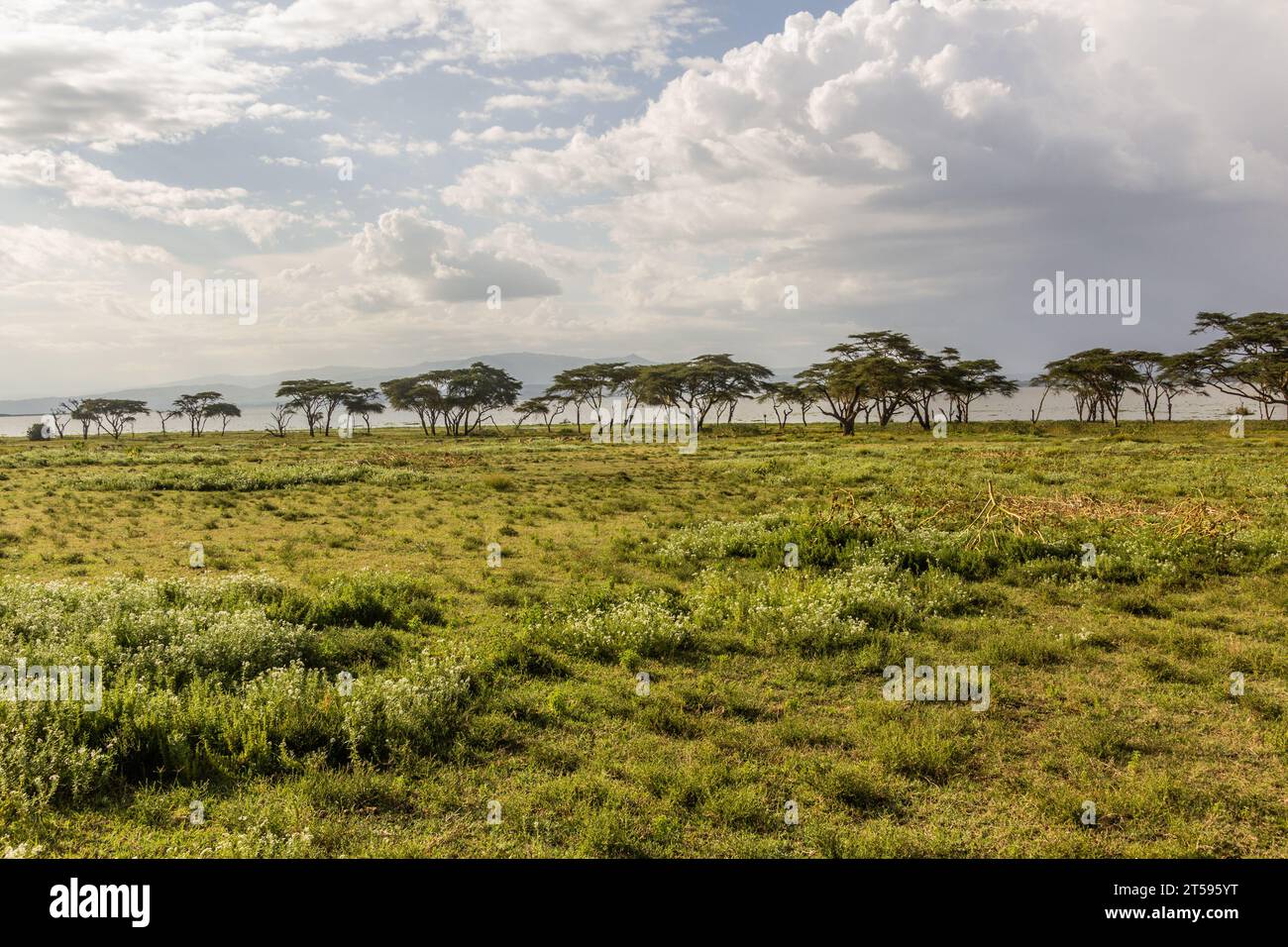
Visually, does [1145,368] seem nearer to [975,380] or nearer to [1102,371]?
[1102,371]

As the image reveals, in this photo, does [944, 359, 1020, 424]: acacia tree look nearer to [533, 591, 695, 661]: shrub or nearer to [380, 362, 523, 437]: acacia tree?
[380, 362, 523, 437]: acacia tree

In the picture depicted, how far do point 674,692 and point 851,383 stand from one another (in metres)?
69.5

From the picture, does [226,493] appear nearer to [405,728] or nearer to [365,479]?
[365,479]

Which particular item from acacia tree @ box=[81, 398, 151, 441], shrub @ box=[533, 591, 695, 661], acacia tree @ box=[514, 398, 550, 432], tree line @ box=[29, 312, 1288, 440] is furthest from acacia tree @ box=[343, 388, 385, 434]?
shrub @ box=[533, 591, 695, 661]

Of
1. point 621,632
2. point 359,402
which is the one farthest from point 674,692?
point 359,402

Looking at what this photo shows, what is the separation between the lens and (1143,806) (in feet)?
17.6

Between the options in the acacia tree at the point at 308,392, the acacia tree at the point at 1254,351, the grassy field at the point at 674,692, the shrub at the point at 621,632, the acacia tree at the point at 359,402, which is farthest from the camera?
the acacia tree at the point at 359,402

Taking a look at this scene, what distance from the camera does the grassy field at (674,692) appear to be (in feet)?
17.2

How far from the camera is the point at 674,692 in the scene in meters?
7.79

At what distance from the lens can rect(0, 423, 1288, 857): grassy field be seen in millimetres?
5250

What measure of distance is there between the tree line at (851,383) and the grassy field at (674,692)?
6155 centimetres

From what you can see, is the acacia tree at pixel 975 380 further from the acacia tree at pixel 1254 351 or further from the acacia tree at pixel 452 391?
the acacia tree at pixel 452 391

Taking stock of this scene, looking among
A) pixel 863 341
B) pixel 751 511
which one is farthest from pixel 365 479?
pixel 863 341

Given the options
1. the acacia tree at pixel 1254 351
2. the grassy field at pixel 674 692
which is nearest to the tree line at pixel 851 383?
the acacia tree at pixel 1254 351
